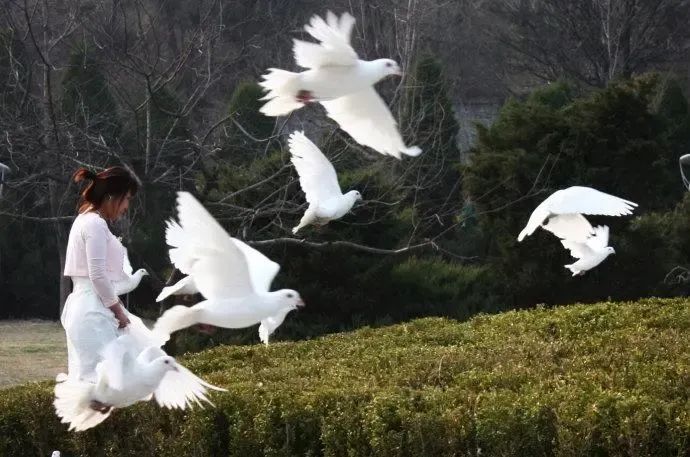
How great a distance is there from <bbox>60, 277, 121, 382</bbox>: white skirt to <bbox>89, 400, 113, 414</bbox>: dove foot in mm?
387

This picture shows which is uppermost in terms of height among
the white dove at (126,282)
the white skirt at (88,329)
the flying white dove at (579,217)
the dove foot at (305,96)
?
the dove foot at (305,96)

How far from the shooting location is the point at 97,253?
224 inches

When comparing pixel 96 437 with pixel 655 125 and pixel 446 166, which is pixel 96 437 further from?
pixel 446 166

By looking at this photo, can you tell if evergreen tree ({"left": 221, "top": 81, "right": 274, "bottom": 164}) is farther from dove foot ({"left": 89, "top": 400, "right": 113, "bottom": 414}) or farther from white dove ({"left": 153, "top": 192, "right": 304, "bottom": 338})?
dove foot ({"left": 89, "top": 400, "right": 113, "bottom": 414})

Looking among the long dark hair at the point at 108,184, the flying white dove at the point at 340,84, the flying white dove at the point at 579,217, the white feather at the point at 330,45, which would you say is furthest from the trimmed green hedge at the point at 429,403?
the white feather at the point at 330,45

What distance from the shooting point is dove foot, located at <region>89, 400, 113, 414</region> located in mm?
5320

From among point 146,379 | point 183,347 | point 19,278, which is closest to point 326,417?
point 146,379

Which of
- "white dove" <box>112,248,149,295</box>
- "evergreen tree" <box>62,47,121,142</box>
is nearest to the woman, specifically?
"white dove" <box>112,248,149,295</box>

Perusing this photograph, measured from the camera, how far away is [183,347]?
46.8 feet

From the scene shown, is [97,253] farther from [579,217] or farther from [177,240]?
[579,217]

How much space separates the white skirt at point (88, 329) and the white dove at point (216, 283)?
0.90ft

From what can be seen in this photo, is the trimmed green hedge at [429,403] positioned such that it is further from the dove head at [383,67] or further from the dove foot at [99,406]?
the dove head at [383,67]

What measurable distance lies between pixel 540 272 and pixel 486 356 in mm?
7584

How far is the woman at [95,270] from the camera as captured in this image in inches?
224
